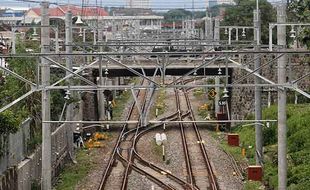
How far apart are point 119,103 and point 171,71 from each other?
697 cm

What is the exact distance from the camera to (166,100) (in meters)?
31.5

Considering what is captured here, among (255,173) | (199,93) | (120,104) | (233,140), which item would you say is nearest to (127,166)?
(255,173)

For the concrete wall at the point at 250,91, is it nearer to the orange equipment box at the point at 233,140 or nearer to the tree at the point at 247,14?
the orange equipment box at the point at 233,140

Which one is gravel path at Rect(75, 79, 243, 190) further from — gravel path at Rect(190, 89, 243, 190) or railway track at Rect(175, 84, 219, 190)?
Result: railway track at Rect(175, 84, 219, 190)

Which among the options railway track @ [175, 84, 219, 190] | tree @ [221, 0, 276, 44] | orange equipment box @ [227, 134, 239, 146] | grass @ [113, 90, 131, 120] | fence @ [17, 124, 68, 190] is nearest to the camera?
fence @ [17, 124, 68, 190]

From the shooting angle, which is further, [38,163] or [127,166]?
[127,166]

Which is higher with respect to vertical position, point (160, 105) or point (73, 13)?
point (73, 13)

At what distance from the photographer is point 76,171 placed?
51.0ft

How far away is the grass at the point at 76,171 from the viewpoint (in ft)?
46.2

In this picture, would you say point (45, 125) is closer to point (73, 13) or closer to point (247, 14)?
point (247, 14)

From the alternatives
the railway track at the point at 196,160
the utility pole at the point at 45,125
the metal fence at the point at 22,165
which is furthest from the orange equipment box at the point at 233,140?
the utility pole at the point at 45,125

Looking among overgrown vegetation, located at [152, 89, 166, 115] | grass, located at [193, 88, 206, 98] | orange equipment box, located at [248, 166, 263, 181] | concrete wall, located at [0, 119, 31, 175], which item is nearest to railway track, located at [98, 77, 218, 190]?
orange equipment box, located at [248, 166, 263, 181]

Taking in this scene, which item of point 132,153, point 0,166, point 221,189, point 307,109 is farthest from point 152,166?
point 0,166

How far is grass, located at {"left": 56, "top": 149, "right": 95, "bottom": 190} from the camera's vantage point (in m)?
14.1
